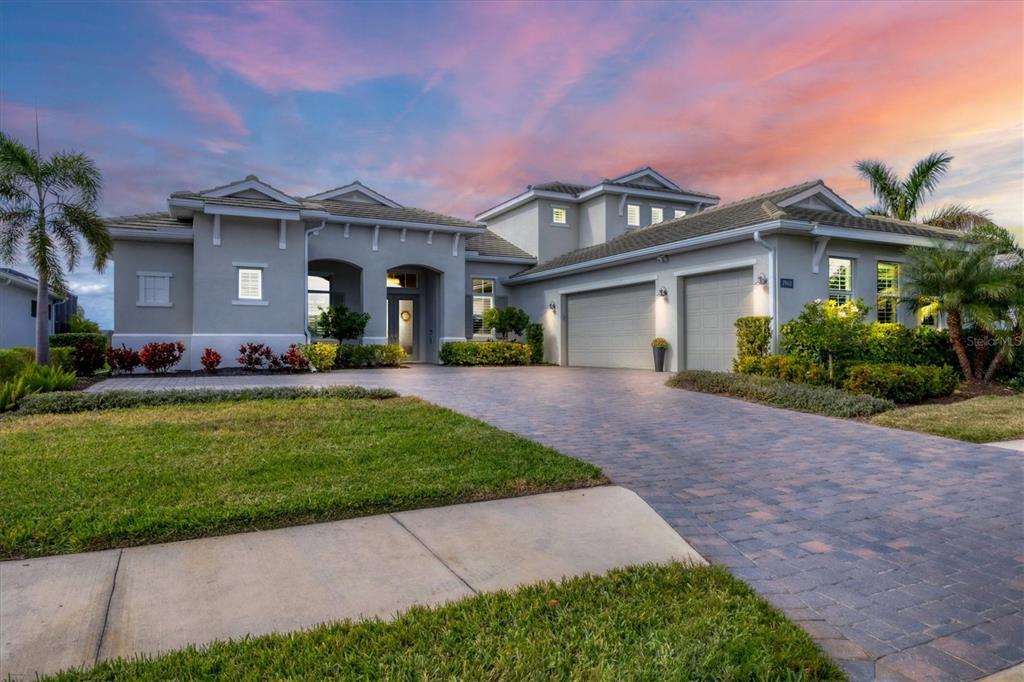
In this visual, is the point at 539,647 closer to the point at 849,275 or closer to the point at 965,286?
the point at 965,286

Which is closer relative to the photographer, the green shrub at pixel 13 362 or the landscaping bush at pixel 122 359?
the green shrub at pixel 13 362

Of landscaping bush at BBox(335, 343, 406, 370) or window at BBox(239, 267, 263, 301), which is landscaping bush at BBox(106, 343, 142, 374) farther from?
landscaping bush at BBox(335, 343, 406, 370)

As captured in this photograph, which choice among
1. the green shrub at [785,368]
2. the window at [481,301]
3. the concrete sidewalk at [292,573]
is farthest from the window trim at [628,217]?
the concrete sidewalk at [292,573]

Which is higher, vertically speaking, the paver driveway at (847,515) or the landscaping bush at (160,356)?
the landscaping bush at (160,356)

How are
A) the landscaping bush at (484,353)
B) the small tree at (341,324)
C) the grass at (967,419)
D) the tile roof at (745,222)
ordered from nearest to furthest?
the grass at (967,419), the tile roof at (745,222), the small tree at (341,324), the landscaping bush at (484,353)

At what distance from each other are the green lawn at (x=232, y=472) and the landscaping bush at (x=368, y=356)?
33.1ft

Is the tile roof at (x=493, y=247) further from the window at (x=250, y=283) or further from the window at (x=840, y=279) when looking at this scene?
the window at (x=840, y=279)

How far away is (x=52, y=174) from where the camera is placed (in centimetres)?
1349

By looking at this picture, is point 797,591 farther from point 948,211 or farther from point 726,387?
point 948,211

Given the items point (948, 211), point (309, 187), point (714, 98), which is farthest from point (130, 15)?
point (948, 211)

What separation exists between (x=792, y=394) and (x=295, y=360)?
41.7ft

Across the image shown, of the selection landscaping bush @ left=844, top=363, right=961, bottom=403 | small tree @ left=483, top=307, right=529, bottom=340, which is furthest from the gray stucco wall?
landscaping bush @ left=844, top=363, right=961, bottom=403

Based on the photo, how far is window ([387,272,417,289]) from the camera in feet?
73.4

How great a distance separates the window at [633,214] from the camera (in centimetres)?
2370
